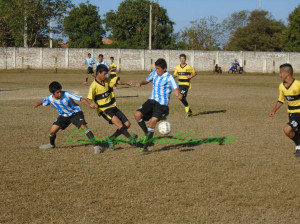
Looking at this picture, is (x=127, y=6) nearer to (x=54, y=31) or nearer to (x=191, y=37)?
(x=191, y=37)

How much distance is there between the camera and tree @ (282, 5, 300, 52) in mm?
65375

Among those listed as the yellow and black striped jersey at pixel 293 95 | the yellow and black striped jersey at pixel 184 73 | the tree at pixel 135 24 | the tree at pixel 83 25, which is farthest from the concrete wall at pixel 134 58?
the yellow and black striped jersey at pixel 293 95

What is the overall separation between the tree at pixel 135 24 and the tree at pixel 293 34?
20.2m

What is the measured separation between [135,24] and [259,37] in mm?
23413

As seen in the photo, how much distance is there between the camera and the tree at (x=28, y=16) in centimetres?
4616

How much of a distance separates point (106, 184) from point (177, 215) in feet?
5.16

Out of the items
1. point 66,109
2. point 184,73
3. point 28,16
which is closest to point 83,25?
point 28,16

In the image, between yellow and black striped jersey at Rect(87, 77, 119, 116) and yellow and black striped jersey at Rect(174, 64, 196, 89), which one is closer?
yellow and black striped jersey at Rect(87, 77, 119, 116)

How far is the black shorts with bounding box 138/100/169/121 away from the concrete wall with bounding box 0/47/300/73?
41.0 m


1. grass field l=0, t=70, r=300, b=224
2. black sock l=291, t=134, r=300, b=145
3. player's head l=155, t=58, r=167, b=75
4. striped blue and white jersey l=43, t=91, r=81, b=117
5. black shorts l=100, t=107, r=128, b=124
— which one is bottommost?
grass field l=0, t=70, r=300, b=224

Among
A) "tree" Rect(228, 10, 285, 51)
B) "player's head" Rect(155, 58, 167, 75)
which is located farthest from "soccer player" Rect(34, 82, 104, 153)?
"tree" Rect(228, 10, 285, 51)

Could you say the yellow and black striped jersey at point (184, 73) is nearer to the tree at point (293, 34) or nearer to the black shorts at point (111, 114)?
the black shorts at point (111, 114)

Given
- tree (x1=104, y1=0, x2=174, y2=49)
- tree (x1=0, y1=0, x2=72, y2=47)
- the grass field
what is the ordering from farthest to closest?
tree (x1=104, y1=0, x2=174, y2=49), tree (x1=0, y1=0, x2=72, y2=47), the grass field

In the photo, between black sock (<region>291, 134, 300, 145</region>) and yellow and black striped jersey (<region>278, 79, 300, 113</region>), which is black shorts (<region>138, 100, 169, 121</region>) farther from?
black sock (<region>291, 134, 300, 145</region>)
